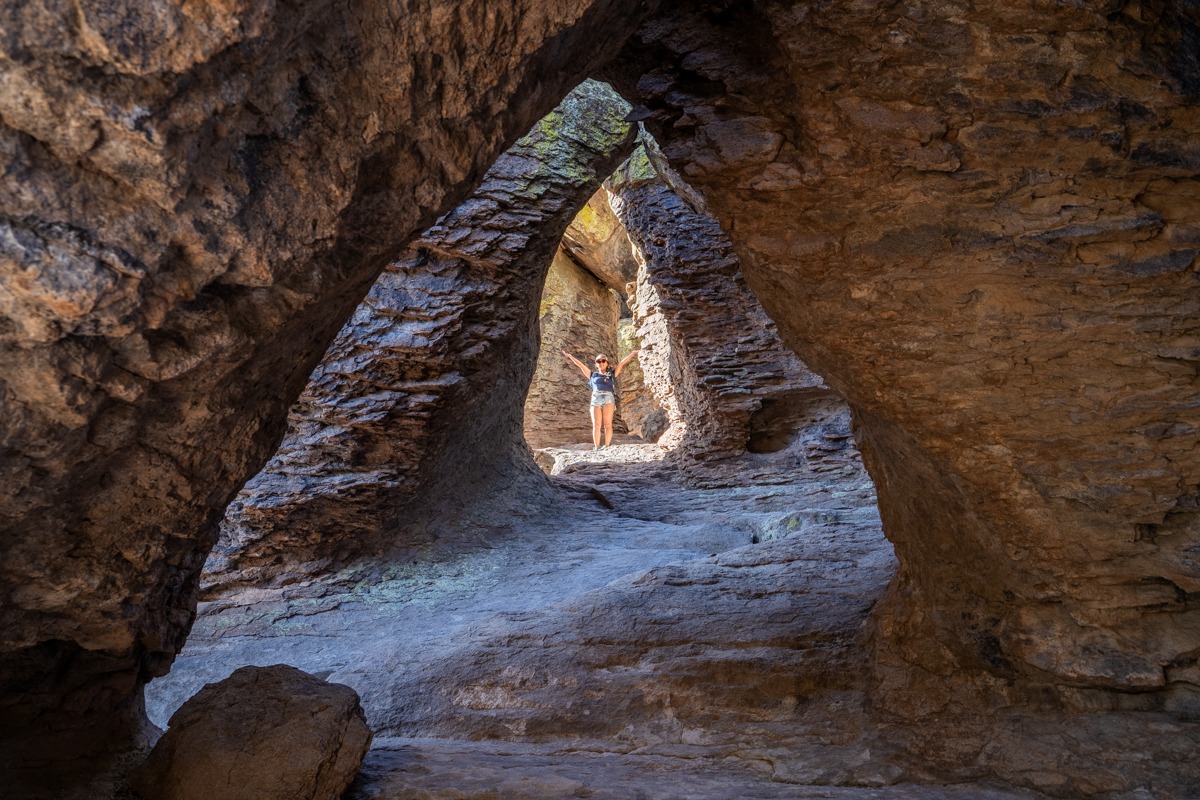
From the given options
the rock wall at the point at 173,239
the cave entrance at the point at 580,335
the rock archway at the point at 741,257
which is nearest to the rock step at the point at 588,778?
the rock archway at the point at 741,257

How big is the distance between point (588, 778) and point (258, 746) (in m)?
Result: 1.17

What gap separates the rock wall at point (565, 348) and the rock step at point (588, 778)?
1432 cm

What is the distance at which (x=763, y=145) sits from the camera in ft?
10.2

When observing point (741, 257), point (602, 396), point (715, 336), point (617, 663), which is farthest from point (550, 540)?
point (602, 396)

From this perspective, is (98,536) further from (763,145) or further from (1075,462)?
(1075,462)

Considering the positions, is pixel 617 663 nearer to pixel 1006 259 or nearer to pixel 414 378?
pixel 1006 259

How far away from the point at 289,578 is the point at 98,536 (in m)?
4.01

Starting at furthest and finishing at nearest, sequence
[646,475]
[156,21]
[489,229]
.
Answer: [646,475] → [489,229] → [156,21]

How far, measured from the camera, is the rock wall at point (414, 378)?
20.7 ft

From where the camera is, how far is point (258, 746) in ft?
9.40

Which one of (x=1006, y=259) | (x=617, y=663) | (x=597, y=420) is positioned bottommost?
(x=617, y=663)

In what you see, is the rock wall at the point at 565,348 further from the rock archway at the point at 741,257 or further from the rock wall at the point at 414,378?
the rock archway at the point at 741,257

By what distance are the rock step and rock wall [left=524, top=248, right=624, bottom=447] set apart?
564 inches

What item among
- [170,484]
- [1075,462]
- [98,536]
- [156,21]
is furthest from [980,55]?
[98,536]
